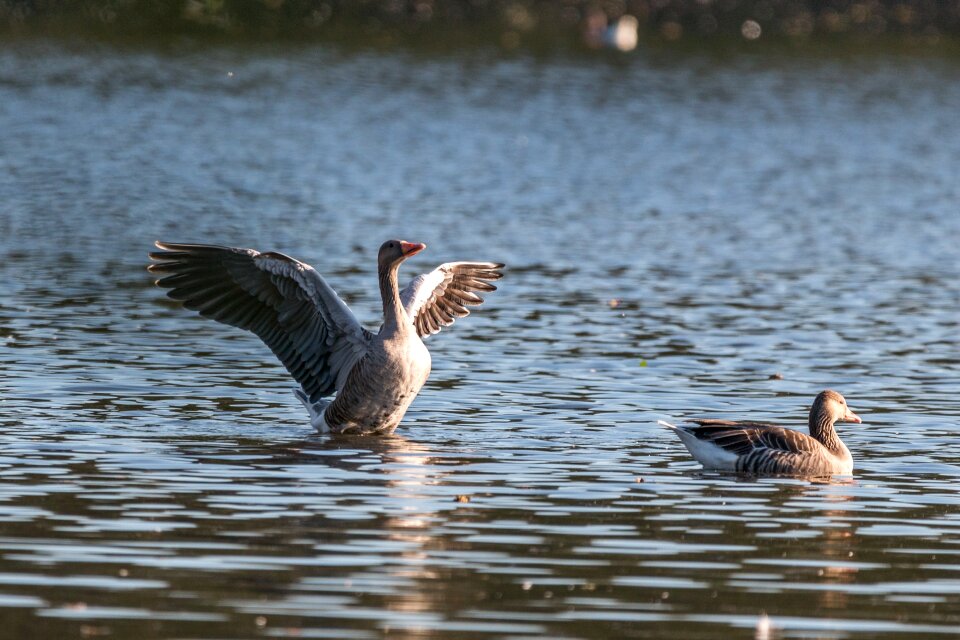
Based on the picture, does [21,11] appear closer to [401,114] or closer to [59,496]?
[401,114]

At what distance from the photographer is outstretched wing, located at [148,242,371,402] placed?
1490cm

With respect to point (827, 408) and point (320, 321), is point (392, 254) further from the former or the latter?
point (827, 408)

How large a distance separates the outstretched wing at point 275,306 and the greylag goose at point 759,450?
3205mm

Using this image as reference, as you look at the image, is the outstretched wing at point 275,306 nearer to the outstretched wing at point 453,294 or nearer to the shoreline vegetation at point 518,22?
the outstretched wing at point 453,294

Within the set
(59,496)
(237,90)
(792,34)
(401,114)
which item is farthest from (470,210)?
(792,34)

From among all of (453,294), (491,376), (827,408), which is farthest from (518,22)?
(827,408)

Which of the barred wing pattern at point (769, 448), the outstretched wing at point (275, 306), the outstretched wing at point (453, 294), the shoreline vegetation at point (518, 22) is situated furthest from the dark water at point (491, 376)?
the shoreline vegetation at point (518, 22)

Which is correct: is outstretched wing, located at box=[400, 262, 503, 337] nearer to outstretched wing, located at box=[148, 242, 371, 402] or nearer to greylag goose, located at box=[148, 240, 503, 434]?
greylag goose, located at box=[148, 240, 503, 434]

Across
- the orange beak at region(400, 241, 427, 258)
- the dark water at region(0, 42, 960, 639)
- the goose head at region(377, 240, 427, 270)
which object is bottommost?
the dark water at region(0, 42, 960, 639)

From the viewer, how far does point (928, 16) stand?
69.6 m

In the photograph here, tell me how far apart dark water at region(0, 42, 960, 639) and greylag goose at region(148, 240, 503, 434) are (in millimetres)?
364

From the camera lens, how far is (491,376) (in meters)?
17.6

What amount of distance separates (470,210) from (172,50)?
964 inches

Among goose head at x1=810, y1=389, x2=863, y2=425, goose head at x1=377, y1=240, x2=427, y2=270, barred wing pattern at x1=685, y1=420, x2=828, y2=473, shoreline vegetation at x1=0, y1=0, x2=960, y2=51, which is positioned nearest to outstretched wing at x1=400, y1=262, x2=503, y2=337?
goose head at x1=377, y1=240, x2=427, y2=270
